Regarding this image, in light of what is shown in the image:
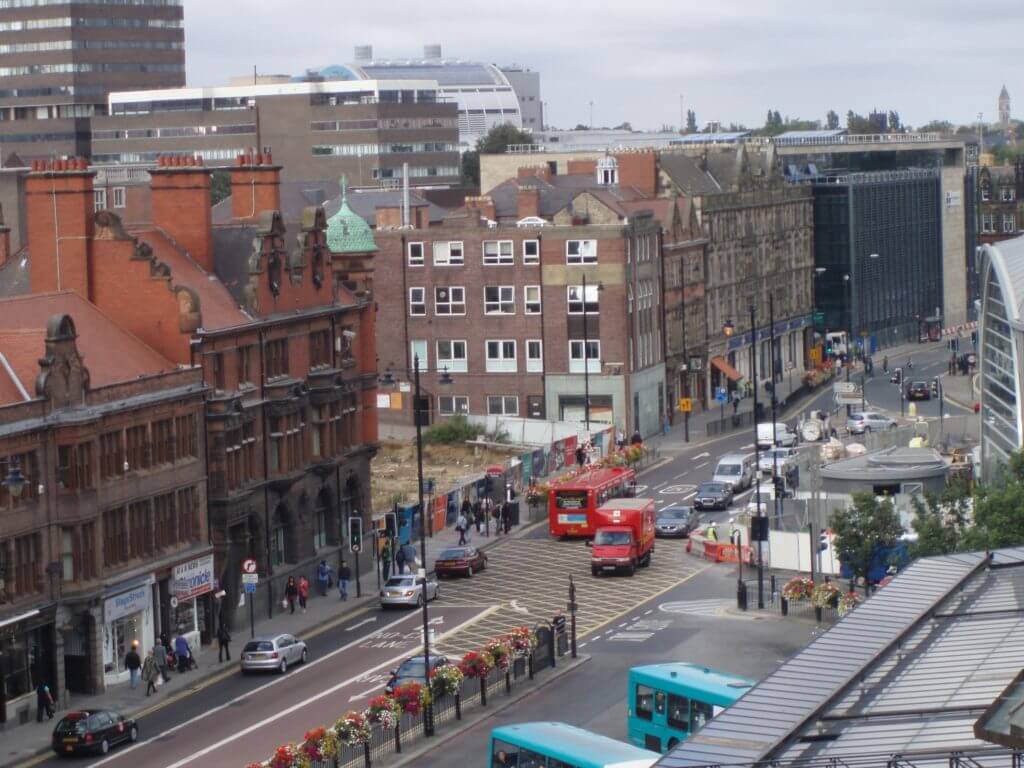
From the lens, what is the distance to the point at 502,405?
12362cm

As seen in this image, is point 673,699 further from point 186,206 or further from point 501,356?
point 501,356

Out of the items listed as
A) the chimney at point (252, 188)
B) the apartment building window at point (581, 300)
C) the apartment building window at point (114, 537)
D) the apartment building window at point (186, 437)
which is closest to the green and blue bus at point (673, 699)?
the apartment building window at point (114, 537)

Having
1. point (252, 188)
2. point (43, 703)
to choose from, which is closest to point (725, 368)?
point (252, 188)

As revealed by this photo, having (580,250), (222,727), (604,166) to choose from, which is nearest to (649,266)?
(580,250)

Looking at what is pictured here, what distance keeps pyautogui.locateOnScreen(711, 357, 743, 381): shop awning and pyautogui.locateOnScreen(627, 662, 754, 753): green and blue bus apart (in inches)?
3408

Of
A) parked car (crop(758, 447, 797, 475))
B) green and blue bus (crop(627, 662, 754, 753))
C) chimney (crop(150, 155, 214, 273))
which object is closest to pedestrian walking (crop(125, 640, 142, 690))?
green and blue bus (crop(627, 662, 754, 753))

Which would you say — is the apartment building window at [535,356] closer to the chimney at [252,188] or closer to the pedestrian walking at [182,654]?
the chimney at [252,188]

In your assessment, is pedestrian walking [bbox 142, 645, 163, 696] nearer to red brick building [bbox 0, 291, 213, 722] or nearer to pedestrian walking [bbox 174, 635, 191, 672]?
red brick building [bbox 0, 291, 213, 722]

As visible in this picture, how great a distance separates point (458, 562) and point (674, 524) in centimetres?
1225

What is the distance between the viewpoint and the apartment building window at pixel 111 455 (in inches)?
2581

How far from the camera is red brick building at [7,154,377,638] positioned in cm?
7375

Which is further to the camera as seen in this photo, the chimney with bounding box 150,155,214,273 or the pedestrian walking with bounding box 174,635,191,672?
the chimney with bounding box 150,155,214,273

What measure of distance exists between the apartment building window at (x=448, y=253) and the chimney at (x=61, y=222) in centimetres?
4910

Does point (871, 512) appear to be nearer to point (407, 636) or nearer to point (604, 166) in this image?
point (407, 636)
